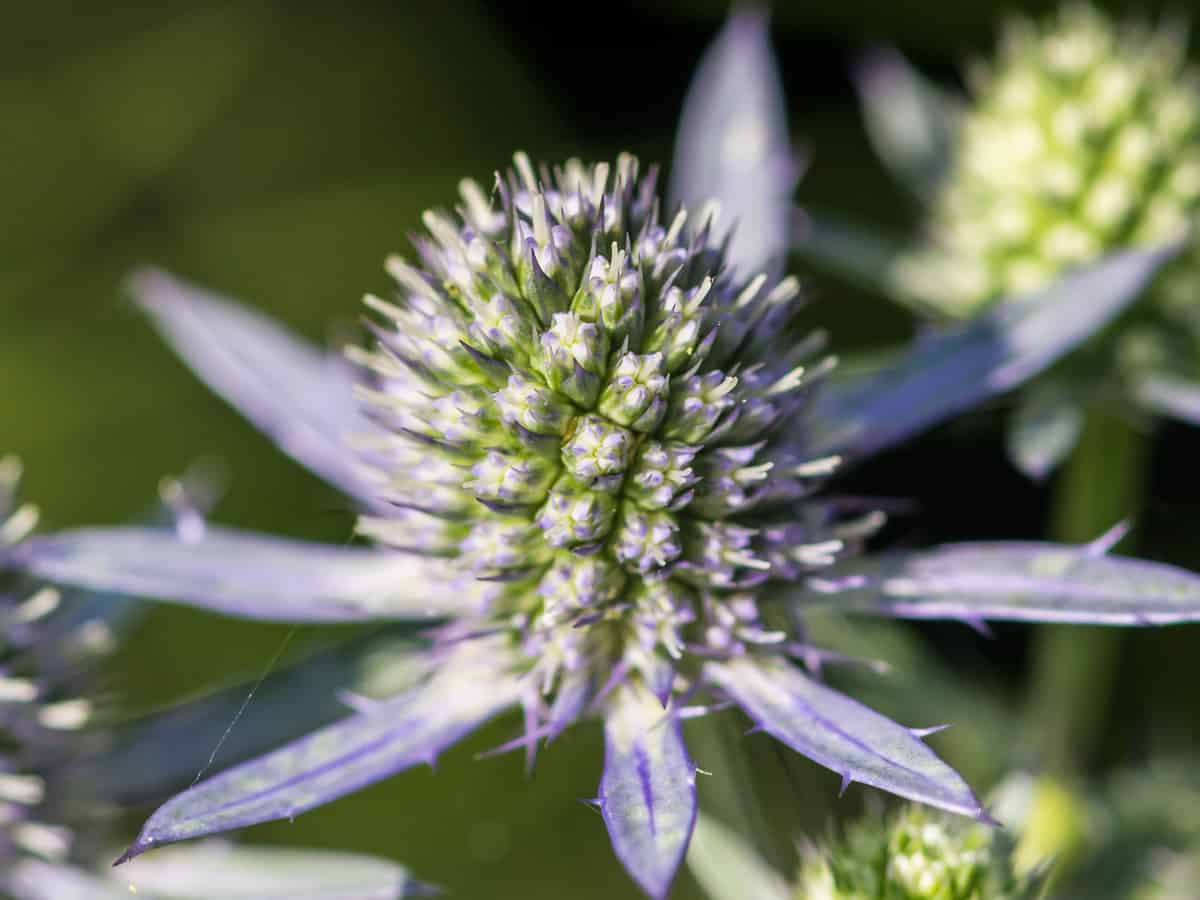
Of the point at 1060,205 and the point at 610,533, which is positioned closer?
the point at 610,533

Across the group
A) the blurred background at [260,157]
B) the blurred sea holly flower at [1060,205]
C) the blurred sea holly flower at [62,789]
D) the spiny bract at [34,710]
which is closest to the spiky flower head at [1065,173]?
the blurred sea holly flower at [1060,205]

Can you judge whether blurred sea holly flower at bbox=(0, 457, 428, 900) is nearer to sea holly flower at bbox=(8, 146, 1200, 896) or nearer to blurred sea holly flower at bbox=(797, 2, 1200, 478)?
sea holly flower at bbox=(8, 146, 1200, 896)

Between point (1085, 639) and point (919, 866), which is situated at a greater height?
point (1085, 639)

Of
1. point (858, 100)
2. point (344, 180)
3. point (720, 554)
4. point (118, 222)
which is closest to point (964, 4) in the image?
point (858, 100)

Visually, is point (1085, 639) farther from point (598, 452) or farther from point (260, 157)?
point (260, 157)

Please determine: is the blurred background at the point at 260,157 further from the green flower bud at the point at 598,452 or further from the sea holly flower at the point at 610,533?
the green flower bud at the point at 598,452

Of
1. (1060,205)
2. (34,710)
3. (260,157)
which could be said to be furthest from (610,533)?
(260,157)

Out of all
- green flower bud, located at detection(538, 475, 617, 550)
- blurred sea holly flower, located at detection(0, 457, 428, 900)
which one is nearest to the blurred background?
blurred sea holly flower, located at detection(0, 457, 428, 900)
